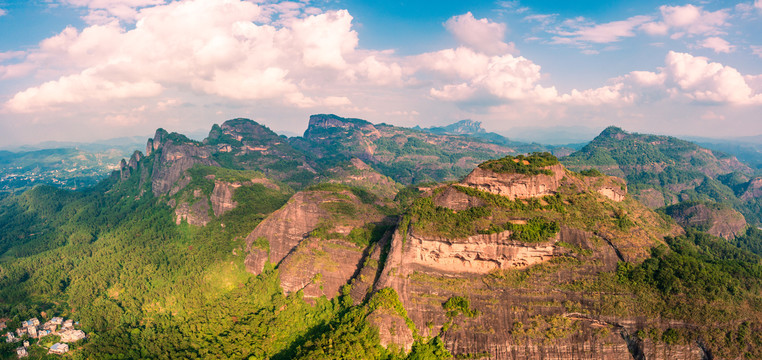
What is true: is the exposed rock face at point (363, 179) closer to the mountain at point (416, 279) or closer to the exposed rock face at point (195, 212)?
the mountain at point (416, 279)

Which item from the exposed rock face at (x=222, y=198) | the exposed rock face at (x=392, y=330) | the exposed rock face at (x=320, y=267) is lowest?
the exposed rock face at (x=392, y=330)

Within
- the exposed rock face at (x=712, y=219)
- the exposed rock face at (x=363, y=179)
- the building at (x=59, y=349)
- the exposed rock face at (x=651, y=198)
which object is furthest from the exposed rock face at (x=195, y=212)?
the exposed rock face at (x=651, y=198)

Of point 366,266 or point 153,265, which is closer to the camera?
point 366,266

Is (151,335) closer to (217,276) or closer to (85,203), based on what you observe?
(217,276)

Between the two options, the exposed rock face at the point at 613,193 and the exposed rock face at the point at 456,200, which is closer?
the exposed rock face at the point at 456,200

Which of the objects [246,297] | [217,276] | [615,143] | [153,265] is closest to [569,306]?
[246,297]

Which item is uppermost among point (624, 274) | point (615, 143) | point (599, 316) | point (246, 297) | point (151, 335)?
point (615, 143)
